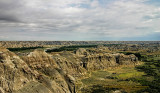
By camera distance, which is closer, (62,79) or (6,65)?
(6,65)

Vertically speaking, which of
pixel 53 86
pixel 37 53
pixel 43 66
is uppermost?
pixel 37 53

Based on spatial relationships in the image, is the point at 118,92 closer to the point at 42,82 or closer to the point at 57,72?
the point at 57,72

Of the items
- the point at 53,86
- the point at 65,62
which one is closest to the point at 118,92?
the point at 53,86

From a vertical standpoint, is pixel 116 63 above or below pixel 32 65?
below

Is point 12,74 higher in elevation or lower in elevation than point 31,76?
higher

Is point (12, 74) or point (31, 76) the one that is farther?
point (31, 76)

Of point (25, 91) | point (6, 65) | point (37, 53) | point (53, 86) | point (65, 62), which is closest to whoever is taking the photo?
point (25, 91)

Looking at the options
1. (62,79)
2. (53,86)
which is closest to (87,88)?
(62,79)

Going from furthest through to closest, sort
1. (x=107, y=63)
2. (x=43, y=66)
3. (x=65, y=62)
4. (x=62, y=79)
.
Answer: (x=107, y=63) < (x=65, y=62) < (x=43, y=66) < (x=62, y=79)

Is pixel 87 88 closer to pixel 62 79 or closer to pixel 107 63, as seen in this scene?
pixel 62 79

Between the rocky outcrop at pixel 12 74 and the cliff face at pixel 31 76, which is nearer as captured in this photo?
the rocky outcrop at pixel 12 74

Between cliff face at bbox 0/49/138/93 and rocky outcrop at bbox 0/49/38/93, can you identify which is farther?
cliff face at bbox 0/49/138/93
